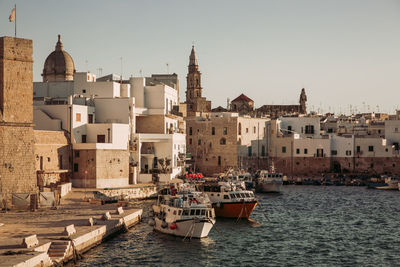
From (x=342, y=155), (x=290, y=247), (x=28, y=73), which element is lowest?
(x=290, y=247)

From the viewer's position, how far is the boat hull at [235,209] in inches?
1807

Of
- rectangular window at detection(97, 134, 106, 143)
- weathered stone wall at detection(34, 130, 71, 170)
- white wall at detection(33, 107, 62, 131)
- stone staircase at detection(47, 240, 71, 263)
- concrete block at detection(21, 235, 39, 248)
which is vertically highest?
white wall at detection(33, 107, 62, 131)

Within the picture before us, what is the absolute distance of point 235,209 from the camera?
1813 inches

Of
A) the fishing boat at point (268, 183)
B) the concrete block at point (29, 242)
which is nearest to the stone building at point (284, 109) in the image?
the fishing boat at point (268, 183)

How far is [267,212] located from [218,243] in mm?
16167

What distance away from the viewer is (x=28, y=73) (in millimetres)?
41906

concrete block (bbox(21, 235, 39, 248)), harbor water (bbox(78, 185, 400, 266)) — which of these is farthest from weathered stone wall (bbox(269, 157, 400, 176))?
concrete block (bbox(21, 235, 39, 248))

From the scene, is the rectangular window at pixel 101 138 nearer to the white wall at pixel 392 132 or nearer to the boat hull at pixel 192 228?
the boat hull at pixel 192 228

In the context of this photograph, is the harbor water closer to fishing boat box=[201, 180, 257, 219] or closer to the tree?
fishing boat box=[201, 180, 257, 219]

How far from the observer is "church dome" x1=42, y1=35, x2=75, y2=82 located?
77250 mm

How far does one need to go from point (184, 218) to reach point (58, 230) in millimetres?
7607

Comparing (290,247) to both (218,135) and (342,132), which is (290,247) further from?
(342,132)

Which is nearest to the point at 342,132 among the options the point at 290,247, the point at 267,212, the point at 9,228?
the point at 267,212

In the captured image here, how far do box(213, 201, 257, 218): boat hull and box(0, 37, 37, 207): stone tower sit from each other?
13917 millimetres
